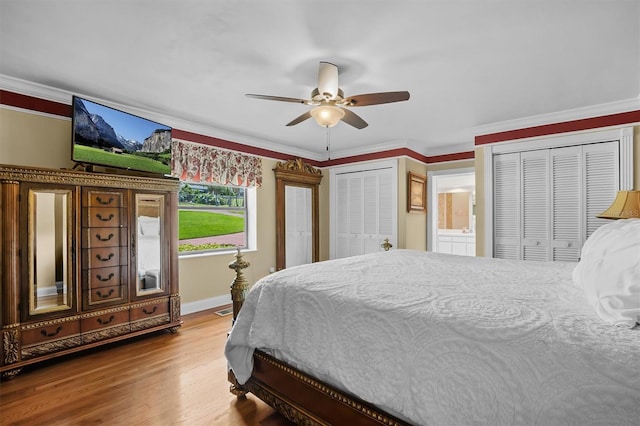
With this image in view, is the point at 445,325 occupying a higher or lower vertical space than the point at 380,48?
lower

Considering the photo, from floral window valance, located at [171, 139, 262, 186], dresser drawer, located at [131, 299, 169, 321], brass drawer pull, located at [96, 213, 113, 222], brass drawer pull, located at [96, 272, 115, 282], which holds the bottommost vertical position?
dresser drawer, located at [131, 299, 169, 321]

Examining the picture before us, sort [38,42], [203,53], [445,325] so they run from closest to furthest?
[445,325] < [38,42] < [203,53]

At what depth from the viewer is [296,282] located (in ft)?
5.86

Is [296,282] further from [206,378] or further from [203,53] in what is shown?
[203,53]

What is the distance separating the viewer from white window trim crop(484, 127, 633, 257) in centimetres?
324

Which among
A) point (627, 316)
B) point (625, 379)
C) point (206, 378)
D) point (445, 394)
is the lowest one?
point (206, 378)

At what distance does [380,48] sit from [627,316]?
1.94 meters

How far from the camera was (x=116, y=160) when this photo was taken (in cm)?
299

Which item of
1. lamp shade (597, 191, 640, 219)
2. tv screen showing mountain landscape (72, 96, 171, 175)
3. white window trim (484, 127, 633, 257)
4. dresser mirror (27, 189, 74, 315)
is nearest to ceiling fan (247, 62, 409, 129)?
tv screen showing mountain landscape (72, 96, 171, 175)

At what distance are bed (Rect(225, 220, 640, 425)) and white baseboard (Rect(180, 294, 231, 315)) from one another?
2.11m

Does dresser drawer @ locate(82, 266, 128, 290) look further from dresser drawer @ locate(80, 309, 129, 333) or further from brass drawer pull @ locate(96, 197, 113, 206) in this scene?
brass drawer pull @ locate(96, 197, 113, 206)

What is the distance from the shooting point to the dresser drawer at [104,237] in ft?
8.82

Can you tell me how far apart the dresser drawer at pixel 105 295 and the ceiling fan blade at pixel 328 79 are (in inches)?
99.1

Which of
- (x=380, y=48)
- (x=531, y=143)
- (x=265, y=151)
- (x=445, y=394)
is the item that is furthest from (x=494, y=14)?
(x=265, y=151)
